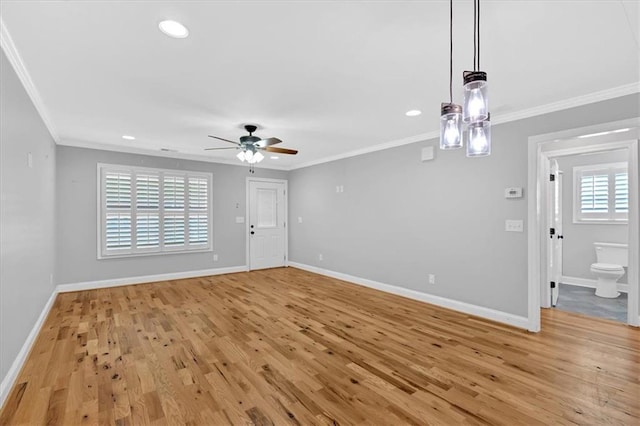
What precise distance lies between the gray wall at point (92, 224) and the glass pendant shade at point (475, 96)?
5960mm

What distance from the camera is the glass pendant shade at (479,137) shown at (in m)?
1.75

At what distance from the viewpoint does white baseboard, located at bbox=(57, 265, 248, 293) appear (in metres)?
→ 5.16

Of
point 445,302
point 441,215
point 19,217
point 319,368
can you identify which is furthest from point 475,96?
point 19,217

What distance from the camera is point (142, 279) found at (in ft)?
19.0

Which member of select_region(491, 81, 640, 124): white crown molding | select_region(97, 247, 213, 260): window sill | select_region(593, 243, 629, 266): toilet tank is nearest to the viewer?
select_region(491, 81, 640, 124): white crown molding

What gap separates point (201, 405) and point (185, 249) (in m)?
4.65

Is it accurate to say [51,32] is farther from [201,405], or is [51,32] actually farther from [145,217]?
[145,217]

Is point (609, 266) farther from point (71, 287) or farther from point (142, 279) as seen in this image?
point (71, 287)

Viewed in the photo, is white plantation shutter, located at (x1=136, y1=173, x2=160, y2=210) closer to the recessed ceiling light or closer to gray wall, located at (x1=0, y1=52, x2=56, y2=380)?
gray wall, located at (x1=0, y1=52, x2=56, y2=380)

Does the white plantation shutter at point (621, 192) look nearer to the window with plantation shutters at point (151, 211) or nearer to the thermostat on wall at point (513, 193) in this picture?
the thermostat on wall at point (513, 193)

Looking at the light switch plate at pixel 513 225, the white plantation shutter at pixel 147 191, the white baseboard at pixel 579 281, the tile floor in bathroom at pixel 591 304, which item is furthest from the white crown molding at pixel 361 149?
the white baseboard at pixel 579 281

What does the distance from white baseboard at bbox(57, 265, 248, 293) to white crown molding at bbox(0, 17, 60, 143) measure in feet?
9.32

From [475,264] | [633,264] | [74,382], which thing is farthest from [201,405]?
[633,264]

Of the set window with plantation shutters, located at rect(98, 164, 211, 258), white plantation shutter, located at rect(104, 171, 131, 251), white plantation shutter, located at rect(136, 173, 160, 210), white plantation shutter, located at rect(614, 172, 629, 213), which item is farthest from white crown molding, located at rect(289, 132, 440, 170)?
white plantation shutter, located at rect(104, 171, 131, 251)
